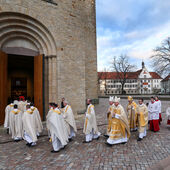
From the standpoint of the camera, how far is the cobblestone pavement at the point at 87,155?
3.87 metres

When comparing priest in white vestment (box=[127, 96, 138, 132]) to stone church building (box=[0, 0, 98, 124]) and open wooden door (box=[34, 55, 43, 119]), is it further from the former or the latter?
open wooden door (box=[34, 55, 43, 119])

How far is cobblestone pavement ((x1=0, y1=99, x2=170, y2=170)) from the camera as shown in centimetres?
387

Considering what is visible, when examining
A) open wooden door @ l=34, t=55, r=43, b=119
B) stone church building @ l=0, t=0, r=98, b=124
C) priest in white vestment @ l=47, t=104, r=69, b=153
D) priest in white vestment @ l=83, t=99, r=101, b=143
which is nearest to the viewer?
priest in white vestment @ l=47, t=104, r=69, b=153

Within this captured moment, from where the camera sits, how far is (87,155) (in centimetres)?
445

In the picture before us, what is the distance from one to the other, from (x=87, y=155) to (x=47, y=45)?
26.4 feet

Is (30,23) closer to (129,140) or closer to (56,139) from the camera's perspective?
(56,139)

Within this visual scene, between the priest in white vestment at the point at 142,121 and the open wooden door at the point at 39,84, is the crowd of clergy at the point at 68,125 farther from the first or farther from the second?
the open wooden door at the point at 39,84

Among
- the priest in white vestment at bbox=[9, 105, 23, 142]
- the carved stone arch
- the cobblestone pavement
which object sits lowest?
the cobblestone pavement

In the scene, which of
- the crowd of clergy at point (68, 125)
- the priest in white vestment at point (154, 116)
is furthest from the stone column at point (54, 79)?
the priest in white vestment at point (154, 116)

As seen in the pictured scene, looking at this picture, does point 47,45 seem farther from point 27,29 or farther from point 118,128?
point 118,128

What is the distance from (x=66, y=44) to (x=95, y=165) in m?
8.78

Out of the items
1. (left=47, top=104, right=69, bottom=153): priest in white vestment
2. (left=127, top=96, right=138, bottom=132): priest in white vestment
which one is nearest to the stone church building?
(left=127, top=96, right=138, bottom=132): priest in white vestment

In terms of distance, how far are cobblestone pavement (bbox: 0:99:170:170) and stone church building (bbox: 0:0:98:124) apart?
15.0 feet

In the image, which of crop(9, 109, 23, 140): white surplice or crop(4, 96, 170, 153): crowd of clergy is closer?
crop(4, 96, 170, 153): crowd of clergy
